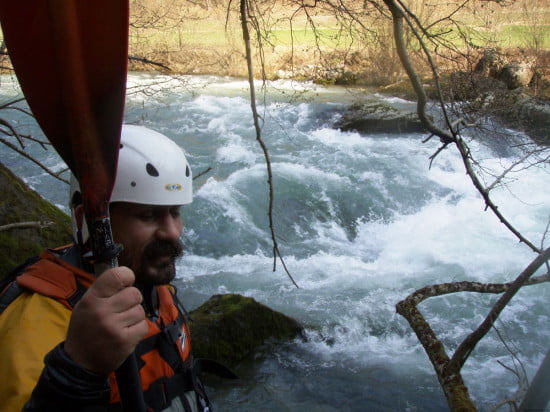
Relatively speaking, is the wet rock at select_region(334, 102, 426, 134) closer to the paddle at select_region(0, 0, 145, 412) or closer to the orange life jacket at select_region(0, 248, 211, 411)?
the orange life jacket at select_region(0, 248, 211, 411)

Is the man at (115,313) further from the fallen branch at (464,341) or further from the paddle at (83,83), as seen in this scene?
the fallen branch at (464,341)

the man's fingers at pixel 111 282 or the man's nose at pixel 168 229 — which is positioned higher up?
the man's fingers at pixel 111 282

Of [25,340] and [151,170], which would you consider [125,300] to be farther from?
[151,170]

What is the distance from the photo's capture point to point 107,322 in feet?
2.50

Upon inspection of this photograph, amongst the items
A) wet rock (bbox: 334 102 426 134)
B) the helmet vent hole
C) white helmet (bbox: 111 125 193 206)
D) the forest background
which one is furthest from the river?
the helmet vent hole

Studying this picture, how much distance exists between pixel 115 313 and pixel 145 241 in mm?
684

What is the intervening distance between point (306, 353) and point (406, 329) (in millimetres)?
1291

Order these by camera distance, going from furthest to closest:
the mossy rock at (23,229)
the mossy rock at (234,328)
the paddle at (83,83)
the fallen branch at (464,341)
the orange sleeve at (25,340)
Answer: the mossy rock at (234,328) < the mossy rock at (23,229) < the fallen branch at (464,341) < the orange sleeve at (25,340) < the paddle at (83,83)

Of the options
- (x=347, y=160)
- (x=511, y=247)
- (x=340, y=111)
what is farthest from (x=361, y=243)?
(x=340, y=111)

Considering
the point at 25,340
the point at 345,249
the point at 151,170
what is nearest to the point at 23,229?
the point at 151,170

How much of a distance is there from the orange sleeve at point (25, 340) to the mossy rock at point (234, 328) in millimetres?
3037

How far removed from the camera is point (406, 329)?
525cm

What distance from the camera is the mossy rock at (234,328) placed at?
4.18m

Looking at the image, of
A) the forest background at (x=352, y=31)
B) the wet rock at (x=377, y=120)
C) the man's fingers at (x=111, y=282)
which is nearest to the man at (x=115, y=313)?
the man's fingers at (x=111, y=282)
